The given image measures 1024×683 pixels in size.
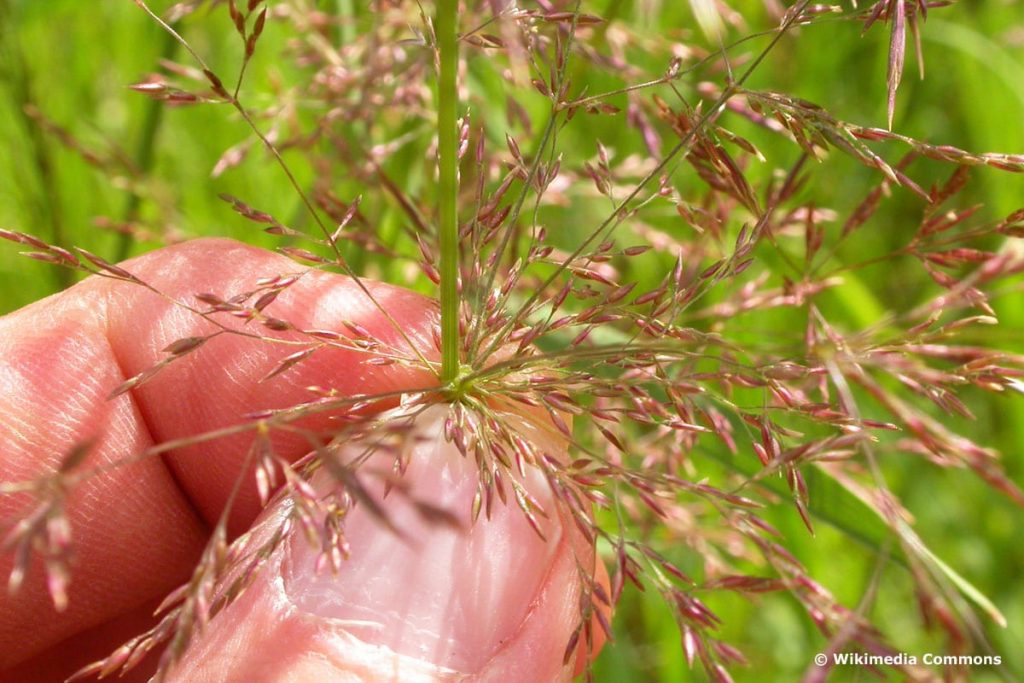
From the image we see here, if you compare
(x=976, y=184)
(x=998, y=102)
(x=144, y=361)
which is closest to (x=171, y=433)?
(x=144, y=361)

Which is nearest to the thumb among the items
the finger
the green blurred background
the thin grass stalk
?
the finger

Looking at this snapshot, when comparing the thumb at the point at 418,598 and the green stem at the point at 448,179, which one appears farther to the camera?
the thumb at the point at 418,598

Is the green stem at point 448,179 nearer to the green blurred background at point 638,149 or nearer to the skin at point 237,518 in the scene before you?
the skin at point 237,518

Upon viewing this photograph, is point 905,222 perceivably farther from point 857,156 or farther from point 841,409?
point 857,156

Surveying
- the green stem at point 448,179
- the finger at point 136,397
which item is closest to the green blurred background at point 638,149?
the finger at point 136,397

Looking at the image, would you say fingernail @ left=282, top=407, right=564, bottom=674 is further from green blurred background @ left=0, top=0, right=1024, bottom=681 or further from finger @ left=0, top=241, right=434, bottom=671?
green blurred background @ left=0, top=0, right=1024, bottom=681
